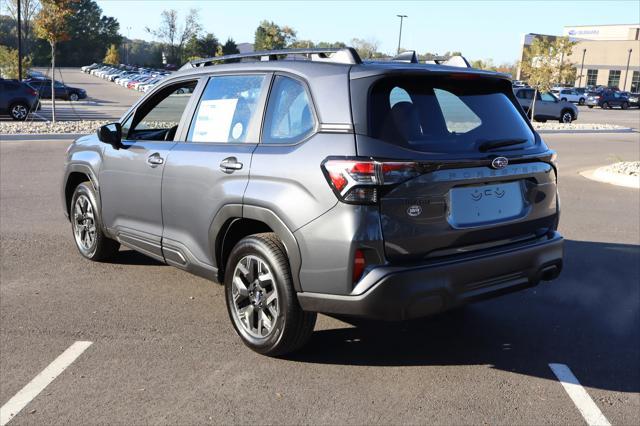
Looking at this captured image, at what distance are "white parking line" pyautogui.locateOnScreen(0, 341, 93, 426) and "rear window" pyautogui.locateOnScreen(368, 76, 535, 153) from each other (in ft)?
7.73

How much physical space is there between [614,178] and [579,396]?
9.57 metres

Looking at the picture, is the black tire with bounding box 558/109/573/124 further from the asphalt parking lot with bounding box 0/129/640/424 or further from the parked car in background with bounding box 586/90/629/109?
the asphalt parking lot with bounding box 0/129/640/424

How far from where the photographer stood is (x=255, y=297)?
162 inches

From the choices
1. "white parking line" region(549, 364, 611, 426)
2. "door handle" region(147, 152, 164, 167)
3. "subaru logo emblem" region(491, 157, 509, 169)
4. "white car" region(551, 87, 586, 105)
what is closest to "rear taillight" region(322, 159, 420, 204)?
"subaru logo emblem" region(491, 157, 509, 169)

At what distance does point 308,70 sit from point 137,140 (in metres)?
2.05

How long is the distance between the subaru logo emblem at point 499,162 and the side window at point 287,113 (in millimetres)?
1094

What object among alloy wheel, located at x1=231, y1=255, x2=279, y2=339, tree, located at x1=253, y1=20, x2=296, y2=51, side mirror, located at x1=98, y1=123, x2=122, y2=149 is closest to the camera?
alloy wheel, located at x1=231, y1=255, x2=279, y2=339

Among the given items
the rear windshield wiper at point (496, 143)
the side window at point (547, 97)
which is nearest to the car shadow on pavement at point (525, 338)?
the rear windshield wiper at point (496, 143)

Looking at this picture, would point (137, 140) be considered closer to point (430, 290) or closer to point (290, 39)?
point (430, 290)

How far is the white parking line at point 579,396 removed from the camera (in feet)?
11.3

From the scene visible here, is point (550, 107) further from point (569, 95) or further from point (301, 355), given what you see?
point (301, 355)

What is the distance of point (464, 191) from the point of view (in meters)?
3.71

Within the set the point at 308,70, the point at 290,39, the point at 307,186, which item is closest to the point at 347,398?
the point at 307,186

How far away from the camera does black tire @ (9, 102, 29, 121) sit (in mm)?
23266
